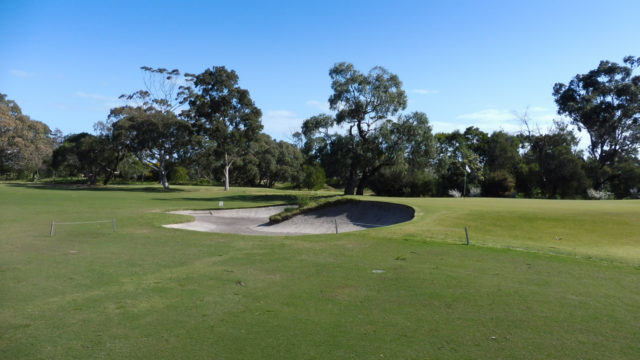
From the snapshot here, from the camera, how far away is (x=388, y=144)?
138ft

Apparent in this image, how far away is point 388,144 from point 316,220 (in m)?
17.6

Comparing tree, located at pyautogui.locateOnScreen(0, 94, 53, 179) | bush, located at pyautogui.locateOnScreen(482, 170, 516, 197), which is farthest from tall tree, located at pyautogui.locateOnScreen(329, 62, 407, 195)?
tree, located at pyautogui.locateOnScreen(0, 94, 53, 179)

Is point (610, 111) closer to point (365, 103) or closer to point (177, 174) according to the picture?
point (365, 103)

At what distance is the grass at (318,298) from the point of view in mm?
5660

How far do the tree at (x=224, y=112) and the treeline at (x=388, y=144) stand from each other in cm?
16

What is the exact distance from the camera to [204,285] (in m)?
9.07

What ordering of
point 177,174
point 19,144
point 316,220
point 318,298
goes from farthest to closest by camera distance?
point 177,174 → point 19,144 → point 316,220 → point 318,298

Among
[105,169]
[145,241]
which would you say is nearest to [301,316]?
[145,241]

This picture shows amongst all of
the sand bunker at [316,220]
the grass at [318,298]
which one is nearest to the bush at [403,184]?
the sand bunker at [316,220]

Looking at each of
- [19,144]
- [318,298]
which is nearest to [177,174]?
[19,144]

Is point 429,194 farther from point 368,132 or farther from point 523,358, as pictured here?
point 523,358

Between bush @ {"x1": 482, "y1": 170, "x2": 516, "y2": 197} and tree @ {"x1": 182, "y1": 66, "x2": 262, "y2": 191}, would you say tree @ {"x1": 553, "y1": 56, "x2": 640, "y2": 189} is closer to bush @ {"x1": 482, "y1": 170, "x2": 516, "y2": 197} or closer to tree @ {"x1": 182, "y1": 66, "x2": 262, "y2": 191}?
bush @ {"x1": 482, "y1": 170, "x2": 516, "y2": 197}

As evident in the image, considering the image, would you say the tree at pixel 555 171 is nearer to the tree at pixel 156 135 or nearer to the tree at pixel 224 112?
the tree at pixel 224 112

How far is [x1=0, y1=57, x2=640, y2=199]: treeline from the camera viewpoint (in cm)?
4347
